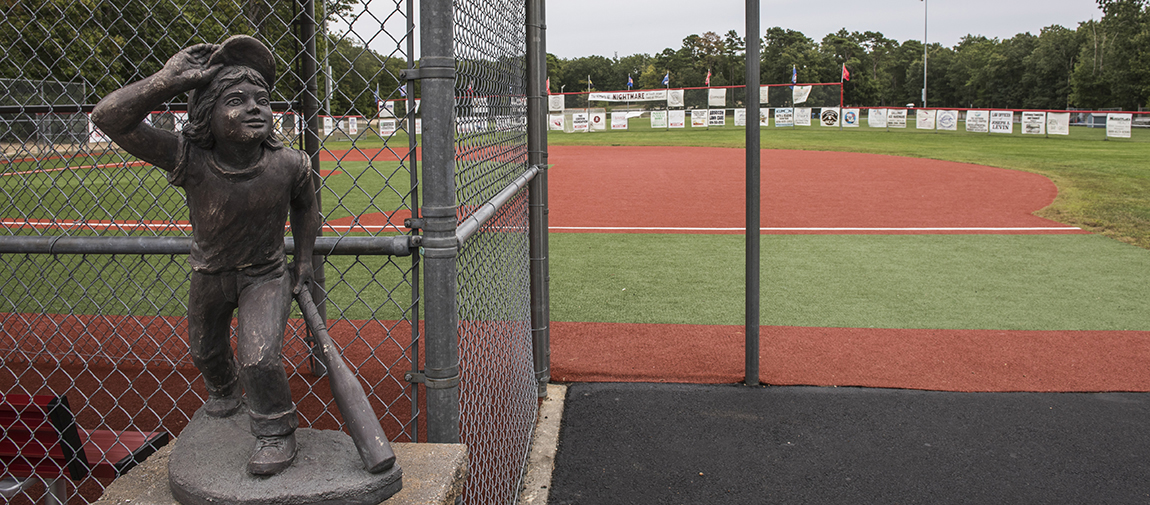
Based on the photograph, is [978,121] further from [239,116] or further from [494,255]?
[239,116]

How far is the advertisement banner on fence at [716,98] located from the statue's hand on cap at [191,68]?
1459 inches

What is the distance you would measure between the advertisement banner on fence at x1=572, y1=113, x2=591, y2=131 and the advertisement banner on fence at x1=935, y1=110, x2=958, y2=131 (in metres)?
16.7

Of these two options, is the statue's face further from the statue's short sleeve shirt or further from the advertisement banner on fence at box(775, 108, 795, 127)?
the advertisement banner on fence at box(775, 108, 795, 127)

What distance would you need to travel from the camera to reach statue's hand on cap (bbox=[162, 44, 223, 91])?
1.65 metres

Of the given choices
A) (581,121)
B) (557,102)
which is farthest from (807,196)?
(557,102)

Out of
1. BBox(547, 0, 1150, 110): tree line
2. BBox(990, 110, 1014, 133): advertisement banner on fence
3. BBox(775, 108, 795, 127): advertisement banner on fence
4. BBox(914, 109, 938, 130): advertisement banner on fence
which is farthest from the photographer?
BBox(547, 0, 1150, 110): tree line

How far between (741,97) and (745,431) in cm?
3774

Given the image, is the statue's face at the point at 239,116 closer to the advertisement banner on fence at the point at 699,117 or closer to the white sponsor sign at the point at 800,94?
the advertisement banner on fence at the point at 699,117

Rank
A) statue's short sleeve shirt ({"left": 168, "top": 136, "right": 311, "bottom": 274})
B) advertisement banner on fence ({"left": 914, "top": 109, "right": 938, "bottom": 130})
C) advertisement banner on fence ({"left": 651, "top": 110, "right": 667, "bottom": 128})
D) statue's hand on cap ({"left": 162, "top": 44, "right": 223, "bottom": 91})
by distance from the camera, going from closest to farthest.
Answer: statue's hand on cap ({"left": 162, "top": 44, "right": 223, "bottom": 91}) < statue's short sleeve shirt ({"left": 168, "top": 136, "right": 311, "bottom": 274}) < advertisement banner on fence ({"left": 914, "top": 109, "right": 938, "bottom": 130}) < advertisement banner on fence ({"left": 651, "top": 110, "right": 667, "bottom": 128})

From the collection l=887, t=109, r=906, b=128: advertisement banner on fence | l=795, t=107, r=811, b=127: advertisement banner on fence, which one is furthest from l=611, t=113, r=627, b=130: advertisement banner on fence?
l=887, t=109, r=906, b=128: advertisement banner on fence

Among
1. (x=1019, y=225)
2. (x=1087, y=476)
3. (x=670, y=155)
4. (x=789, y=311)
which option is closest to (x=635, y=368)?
(x=789, y=311)

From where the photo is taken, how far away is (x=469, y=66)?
2574 mm

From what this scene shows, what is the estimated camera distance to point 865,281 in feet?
25.6

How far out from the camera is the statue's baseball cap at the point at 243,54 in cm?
168
